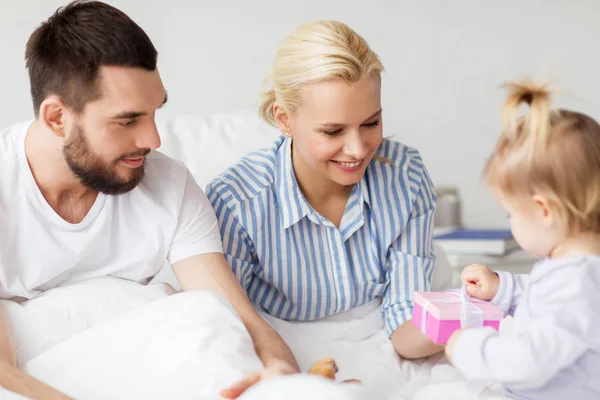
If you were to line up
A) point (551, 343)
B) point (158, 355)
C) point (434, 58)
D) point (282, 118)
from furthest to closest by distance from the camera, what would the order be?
1. point (434, 58)
2. point (282, 118)
3. point (158, 355)
4. point (551, 343)

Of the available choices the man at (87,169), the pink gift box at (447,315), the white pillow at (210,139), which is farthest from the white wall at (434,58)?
the pink gift box at (447,315)

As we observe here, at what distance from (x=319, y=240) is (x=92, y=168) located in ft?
1.75

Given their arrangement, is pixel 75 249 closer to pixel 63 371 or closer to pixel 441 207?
pixel 63 371

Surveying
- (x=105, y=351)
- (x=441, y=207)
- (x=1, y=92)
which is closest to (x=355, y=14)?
(x=441, y=207)

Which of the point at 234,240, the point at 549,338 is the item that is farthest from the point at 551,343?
the point at 234,240

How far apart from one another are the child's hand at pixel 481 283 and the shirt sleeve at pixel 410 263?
0.37m

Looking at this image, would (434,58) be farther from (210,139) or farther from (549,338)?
(549,338)

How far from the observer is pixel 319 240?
69.7 inches

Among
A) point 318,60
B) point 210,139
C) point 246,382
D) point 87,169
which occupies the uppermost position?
point 318,60

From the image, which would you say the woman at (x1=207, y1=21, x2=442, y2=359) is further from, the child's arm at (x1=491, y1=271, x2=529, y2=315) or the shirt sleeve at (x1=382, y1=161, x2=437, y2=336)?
the child's arm at (x1=491, y1=271, x2=529, y2=315)

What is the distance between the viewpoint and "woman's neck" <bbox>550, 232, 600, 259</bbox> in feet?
3.76

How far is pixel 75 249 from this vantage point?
150 cm

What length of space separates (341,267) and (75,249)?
Answer: 57cm

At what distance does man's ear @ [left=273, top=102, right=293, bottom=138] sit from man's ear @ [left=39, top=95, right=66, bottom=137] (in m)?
0.45
